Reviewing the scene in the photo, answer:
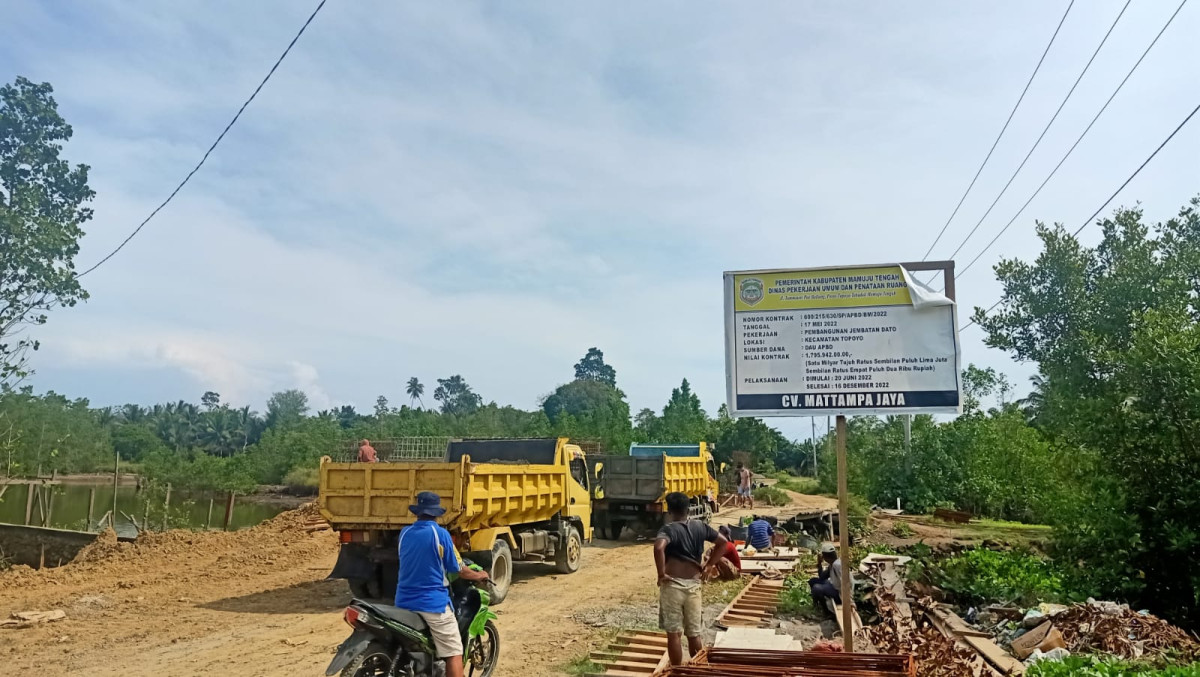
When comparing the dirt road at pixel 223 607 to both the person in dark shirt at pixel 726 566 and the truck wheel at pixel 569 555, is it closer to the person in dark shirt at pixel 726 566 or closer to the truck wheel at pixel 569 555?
the truck wheel at pixel 569 555

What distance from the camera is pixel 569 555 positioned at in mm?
12586

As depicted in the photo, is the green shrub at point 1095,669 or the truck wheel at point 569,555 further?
the truck wheel at point 569,555

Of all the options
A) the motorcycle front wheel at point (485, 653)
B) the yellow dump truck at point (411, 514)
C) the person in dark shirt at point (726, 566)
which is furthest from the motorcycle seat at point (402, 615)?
the yellow dump truck at point (411, 514)

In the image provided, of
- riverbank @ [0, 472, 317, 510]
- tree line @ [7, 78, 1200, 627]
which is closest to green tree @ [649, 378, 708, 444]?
tree line @ [7, 78, 1200, 627]

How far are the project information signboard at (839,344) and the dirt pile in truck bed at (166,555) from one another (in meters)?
10.3

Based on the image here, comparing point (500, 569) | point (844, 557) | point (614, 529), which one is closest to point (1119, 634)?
point (844, 557)

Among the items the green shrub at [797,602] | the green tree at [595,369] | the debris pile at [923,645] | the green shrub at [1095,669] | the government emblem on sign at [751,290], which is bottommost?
the green shrub at [797,602]

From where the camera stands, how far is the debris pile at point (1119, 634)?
5945mm

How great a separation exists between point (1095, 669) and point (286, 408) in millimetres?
108816

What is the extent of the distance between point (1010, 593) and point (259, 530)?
14917mm

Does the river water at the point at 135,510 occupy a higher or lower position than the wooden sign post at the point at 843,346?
lower

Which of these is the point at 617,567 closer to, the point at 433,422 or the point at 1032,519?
the point at 1032,519

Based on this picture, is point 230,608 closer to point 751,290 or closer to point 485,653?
point 485,653

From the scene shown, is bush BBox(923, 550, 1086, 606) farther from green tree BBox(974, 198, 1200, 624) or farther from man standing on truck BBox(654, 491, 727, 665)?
man standing on truck BBox(654, 491, 727, 665)
